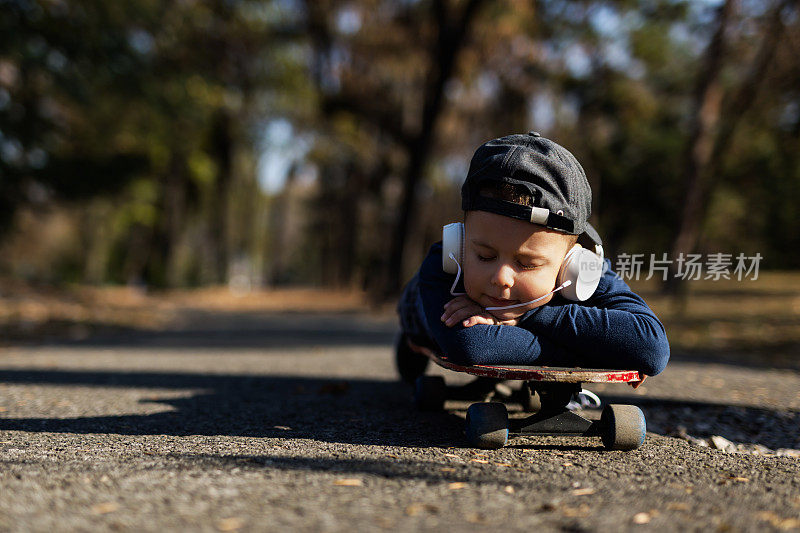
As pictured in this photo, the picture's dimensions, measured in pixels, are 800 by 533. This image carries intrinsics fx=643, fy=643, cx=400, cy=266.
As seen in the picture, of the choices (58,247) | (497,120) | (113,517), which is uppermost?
(497,120)

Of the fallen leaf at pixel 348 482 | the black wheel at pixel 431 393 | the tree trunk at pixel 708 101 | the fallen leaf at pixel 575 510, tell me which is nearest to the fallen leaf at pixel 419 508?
the fallen leaf at pixel 348 482

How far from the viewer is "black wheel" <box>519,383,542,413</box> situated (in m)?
3.44

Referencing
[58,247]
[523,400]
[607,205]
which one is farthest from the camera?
[58,247]

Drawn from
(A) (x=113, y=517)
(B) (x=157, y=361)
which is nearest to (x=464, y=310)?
(A) (x=113, y=517)

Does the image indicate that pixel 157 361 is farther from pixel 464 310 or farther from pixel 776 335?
pixel 776 335

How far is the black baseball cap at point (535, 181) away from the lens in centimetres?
273

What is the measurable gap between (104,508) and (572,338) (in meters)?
1.86

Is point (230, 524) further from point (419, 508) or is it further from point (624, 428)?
point (624, 428)

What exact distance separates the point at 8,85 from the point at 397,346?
1066 centimetres

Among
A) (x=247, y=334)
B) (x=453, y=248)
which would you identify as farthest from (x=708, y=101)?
(x=453, y=248)

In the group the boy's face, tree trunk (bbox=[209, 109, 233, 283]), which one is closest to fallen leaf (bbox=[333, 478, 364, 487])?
the boy's face

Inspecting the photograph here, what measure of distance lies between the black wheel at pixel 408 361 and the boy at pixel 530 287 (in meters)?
1.51

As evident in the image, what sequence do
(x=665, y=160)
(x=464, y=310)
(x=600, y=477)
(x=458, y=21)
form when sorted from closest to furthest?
(x=600, y=477), (x=464, y=310), (x=458, y=21), (x=665, y=160)

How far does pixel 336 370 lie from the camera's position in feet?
18.8
